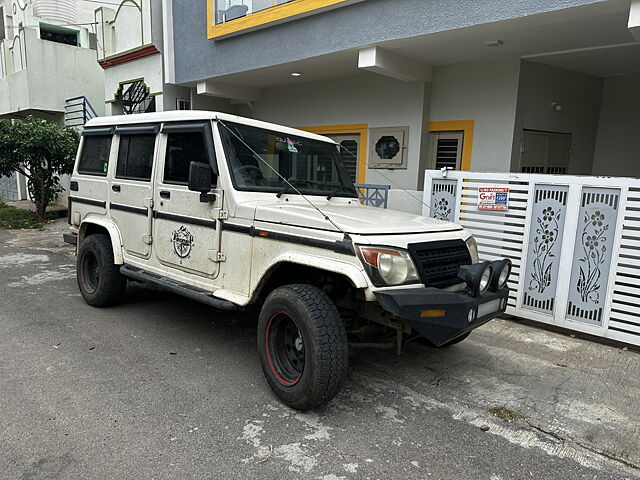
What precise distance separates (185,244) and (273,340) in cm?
139

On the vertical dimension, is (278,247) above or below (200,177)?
below

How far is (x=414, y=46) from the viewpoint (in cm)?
702

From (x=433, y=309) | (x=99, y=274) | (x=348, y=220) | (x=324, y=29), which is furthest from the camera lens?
(x=324, y=29)

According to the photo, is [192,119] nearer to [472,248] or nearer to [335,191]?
[335,191]

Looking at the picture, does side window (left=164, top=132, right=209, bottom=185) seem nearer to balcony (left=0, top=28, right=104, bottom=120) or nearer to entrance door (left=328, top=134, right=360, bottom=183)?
entrance door (left=328, top=134, right=360, bottom=183)

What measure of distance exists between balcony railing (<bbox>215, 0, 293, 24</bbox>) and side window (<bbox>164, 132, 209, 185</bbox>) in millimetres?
4733

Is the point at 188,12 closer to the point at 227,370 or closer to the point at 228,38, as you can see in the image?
the point at 228,38

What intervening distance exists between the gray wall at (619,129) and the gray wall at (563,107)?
14cm

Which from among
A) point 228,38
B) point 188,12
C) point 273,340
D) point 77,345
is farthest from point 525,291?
point 188,12

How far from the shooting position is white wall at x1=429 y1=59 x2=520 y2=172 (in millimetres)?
7535

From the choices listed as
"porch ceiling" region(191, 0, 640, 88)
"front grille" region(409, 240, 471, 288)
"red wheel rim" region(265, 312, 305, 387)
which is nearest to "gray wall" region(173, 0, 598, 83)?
"porch ceiling" region(191, 0, 640, 88)

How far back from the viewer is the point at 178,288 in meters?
4.27

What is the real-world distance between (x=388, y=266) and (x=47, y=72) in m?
16.8

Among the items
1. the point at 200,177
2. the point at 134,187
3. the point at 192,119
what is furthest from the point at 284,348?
the point at 134,187
